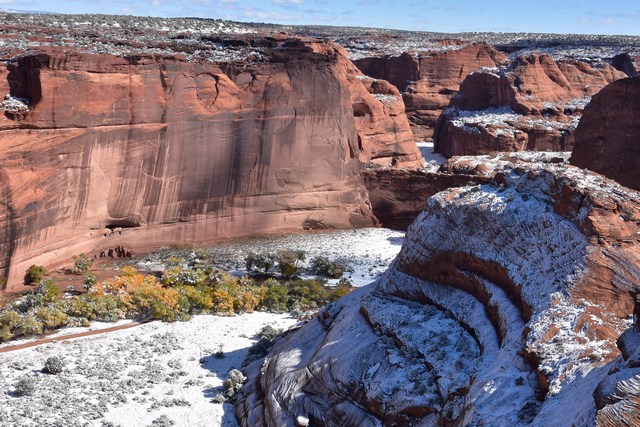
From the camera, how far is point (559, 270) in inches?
393

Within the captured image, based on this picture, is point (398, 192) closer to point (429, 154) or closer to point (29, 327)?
point (29, 327)

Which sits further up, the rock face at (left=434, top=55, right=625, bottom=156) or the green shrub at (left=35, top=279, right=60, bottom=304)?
the rock face at (left=434, top=55, right=625, bottom=156)

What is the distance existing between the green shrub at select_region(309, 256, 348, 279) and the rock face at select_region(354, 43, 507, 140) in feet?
105

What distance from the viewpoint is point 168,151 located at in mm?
24391

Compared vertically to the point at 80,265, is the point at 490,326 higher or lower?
higher

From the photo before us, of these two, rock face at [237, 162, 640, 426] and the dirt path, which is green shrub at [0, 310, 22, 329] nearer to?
the dirt path

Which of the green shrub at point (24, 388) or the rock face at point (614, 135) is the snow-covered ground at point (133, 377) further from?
the rock face at point (614, 135)

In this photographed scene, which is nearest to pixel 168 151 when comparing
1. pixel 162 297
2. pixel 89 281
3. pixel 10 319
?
pixel 89 281

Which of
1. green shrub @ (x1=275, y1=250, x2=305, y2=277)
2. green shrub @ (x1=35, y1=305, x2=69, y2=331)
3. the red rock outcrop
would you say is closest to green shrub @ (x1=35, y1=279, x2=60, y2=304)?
green shrub @ (x1=35, y1=305, x2=69, y2=331)

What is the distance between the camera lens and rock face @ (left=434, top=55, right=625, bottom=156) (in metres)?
41.5

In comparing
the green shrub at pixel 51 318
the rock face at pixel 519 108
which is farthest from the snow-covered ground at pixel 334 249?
the rock face at pixel 519 108

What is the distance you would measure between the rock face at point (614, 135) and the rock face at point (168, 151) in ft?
33.6

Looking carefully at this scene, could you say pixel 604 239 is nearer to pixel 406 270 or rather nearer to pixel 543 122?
pixel 406 270

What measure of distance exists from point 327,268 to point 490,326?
42.0 ft
